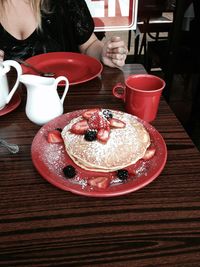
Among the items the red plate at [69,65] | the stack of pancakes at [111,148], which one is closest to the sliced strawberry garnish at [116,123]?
the stack of pancakes at [111,148]

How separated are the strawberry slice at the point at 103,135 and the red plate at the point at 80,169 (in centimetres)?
9

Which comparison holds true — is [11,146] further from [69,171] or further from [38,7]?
[38,7]

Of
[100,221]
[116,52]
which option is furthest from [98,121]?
[116,52]

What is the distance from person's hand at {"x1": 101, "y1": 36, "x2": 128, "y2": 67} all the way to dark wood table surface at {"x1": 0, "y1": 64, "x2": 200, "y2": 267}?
599 mm

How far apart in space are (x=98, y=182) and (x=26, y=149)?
249mm

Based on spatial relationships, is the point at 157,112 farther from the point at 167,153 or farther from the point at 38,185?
the point at 38,185

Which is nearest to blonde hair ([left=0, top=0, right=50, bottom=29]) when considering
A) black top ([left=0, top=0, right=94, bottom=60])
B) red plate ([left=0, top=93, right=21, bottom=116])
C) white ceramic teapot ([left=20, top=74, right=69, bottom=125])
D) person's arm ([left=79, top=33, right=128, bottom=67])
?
black top ([left=0, top=0, right=94, bottom=60])

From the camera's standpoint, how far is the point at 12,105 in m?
0.96

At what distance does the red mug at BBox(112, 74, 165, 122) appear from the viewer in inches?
33.6

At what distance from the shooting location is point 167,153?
0.76 m

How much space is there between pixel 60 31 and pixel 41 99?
938mm

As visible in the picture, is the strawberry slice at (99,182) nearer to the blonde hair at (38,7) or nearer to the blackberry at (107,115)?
the blackberry at (107,115)

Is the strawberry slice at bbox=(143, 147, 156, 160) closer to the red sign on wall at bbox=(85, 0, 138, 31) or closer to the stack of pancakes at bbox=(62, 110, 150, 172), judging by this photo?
the stack of pancakes at bbox=(62, 110, 150, 172)

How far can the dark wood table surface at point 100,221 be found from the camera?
1.66ft
